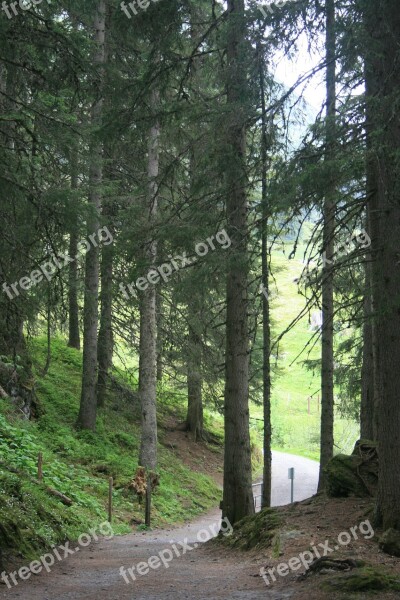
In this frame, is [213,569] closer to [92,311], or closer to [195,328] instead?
[195,328]

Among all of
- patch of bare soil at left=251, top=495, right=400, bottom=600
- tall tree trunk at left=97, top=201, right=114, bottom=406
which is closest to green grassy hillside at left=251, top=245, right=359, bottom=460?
tall tree trunk at left=97, top=201, right=114, bottom=406

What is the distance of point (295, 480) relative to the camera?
26.8 meters

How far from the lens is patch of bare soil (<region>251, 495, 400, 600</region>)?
527 cm

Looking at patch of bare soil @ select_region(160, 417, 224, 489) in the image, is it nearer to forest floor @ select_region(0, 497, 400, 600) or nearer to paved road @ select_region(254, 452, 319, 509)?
paved road @ select_region(254, 452, 319, 509)

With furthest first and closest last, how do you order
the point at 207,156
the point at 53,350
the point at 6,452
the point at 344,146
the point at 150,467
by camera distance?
the point at 53,350 < the point at 150,467 < the point at 6,452 < the point at 207,156 < the point at 344,146

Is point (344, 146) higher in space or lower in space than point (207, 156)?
lower

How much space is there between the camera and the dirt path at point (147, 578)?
5.99m

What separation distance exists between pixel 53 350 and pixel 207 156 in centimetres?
1442

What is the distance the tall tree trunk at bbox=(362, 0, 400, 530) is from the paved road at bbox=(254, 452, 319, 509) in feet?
48.4

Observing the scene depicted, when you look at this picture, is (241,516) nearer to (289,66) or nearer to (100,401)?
(289,66)

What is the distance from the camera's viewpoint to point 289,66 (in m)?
7.96

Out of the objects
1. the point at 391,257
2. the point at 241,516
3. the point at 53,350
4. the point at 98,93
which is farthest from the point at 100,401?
the point at 391,257

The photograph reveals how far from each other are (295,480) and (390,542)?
69.6 feet

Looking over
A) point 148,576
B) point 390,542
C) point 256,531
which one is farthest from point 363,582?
point 256,531
